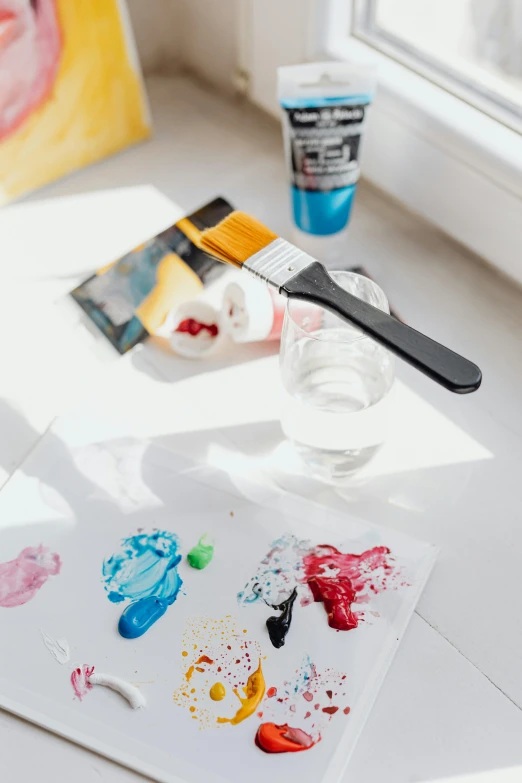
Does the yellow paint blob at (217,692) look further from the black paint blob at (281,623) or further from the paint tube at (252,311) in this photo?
the paint tube at (252,311)

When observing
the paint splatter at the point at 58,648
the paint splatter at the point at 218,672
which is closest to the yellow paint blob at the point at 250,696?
the paint splatter at the point at 218,672

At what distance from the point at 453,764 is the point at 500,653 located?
0.08 meters

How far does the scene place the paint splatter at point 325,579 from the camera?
1.75ft

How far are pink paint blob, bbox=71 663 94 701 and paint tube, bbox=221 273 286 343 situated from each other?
29 centimetres

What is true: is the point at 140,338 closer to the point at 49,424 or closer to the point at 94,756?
the point at 49,424

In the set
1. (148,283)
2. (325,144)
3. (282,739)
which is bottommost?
(282,739)

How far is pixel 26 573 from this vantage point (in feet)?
1.81

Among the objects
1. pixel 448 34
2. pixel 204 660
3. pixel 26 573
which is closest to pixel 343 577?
pixel 204 660

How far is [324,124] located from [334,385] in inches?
9.1

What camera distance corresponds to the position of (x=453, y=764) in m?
0.48

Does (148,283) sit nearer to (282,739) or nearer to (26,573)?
(26,573)

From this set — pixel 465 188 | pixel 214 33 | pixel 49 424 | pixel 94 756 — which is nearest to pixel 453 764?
pixel 94 756

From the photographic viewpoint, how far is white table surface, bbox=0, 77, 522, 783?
0.49 metres

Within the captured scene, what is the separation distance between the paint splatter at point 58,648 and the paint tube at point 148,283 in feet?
0.83
